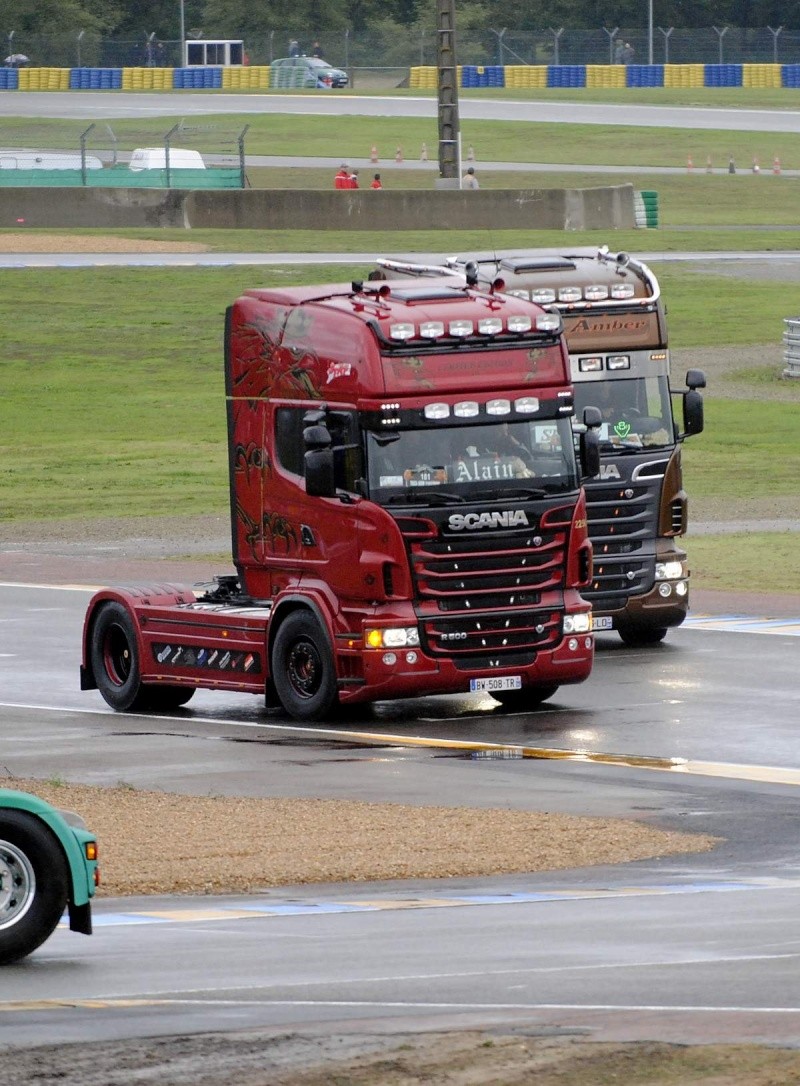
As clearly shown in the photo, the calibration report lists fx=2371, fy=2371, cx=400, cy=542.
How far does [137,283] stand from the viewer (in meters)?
53.5

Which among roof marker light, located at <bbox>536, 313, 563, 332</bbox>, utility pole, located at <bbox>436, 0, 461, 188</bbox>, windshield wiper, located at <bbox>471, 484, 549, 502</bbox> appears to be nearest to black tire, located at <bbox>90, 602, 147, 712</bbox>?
windshield wiper, located at <bbox>471, 484, 549, 502</bbox>

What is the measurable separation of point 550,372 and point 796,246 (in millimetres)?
45172

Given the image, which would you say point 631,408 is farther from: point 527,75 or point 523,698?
point 527,75

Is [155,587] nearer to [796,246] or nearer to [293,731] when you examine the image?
[293,731]

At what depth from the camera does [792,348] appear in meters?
44.4

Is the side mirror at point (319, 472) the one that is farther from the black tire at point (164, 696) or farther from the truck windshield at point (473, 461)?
the black tire at point (164, 696)

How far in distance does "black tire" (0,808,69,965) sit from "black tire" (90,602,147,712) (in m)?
9.84

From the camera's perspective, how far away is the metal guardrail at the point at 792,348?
4378 centimetres

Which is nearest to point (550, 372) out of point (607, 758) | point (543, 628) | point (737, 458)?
point (543, 628)

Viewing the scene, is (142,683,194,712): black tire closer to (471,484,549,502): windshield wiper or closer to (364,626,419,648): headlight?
(364,626,419,648): headlight

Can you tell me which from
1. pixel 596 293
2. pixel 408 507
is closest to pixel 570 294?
pixel 596 293

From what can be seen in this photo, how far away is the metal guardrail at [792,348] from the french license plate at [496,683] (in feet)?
86.7

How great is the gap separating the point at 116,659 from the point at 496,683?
3.62 m

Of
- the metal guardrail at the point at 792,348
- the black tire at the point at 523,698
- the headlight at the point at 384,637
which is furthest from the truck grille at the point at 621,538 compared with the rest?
the metal guardrail at the point at 792,348
